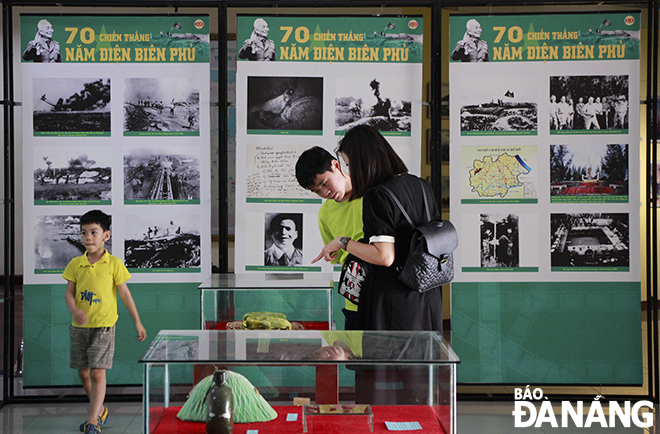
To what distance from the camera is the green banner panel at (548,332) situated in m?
4.35

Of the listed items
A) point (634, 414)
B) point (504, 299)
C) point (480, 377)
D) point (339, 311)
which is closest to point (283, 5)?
point (339, 311)

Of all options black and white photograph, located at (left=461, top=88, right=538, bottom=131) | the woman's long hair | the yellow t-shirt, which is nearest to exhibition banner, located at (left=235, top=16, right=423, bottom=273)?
black and white photograph, located at (left=461, top=88, right=538, bottom=131)

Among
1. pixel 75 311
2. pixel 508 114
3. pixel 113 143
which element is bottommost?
pixel 75 311

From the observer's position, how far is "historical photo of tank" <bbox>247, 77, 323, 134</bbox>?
436cm

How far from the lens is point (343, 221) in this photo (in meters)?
2.88

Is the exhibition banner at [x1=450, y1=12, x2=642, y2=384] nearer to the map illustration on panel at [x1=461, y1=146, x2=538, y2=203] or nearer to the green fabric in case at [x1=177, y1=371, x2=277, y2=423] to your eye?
the map illustration on panel at [x1=461, y1=146, x2=538, y2=203]

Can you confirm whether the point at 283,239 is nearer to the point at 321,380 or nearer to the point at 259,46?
the point at 259,46

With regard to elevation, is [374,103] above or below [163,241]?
above

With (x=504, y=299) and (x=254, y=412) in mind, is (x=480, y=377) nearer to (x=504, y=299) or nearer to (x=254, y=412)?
(x=504, y=299)

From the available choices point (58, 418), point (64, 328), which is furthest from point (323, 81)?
point (58, 418)

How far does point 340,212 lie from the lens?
289 cm

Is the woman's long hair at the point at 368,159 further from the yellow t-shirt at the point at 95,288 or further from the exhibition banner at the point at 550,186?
the exhibition banner at the point at 550,186

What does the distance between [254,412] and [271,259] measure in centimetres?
284

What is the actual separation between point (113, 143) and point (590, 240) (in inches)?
145
